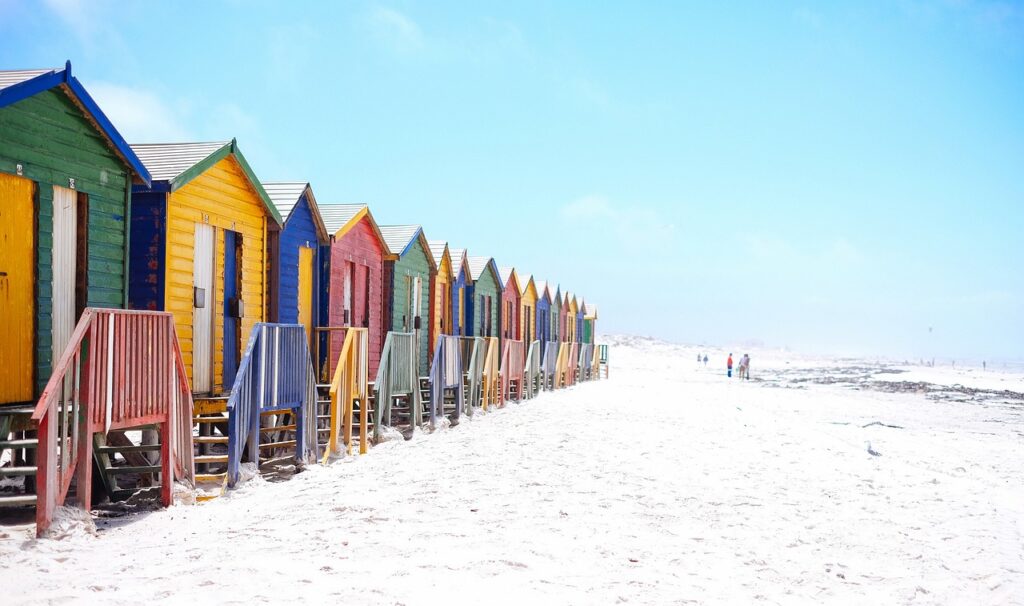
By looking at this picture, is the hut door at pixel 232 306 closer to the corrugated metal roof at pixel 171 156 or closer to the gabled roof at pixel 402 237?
the corrugated metal roof at pixel 171 156

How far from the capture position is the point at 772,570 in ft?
20.0

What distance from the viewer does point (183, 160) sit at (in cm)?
1038

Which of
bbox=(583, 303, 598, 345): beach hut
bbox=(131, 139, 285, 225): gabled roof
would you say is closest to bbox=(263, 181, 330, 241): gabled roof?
bbox=(131, 139, 285, 225): gabled roof

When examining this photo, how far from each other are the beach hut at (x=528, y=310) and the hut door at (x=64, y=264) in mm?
21711

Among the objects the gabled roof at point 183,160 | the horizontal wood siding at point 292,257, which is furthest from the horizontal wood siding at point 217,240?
the horizontal wood siding at point 292,257

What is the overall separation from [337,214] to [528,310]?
16.2 metres

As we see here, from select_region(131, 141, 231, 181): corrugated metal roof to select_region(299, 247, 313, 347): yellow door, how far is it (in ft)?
10.6

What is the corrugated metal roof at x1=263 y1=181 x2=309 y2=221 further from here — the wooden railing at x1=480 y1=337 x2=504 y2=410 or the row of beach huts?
the wooden railing at x1=480 y1=337 x2=504 y2=410

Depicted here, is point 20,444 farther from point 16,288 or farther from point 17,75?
point 17,75

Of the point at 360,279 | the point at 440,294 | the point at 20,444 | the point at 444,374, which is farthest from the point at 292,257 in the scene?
the point at 440,294

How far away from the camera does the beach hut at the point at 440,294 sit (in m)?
20.5

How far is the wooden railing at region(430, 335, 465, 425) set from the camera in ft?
48.2

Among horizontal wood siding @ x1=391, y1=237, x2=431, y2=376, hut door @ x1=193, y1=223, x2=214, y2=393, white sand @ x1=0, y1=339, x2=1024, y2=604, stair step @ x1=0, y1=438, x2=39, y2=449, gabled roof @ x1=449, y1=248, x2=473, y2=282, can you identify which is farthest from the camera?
gabled roof @ x1=449, y1=248, x2=473, y2=282

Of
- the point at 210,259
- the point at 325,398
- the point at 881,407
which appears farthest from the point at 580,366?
the point at 210,259
